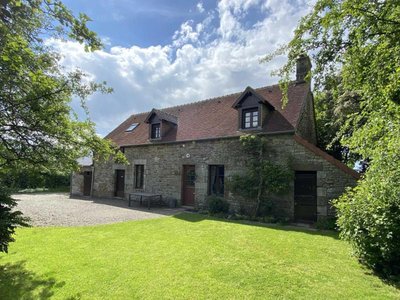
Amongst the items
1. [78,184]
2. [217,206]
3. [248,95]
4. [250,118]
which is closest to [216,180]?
[217,206]

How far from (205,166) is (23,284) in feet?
31.5

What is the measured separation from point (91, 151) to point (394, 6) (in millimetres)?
6592

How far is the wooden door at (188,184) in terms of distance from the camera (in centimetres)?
1405

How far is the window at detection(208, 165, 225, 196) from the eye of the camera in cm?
1312

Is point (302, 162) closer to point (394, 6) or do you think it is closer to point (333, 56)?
point (333, 56)

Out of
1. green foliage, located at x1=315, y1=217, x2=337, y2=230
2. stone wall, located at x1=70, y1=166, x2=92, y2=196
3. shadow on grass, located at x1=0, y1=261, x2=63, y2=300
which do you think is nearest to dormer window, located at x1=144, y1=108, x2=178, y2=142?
stone wall, located at x1=70, y1=166, x2=92, y2=196

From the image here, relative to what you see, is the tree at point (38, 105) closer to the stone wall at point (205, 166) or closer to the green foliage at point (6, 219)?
the green foliage at point (6, 219)

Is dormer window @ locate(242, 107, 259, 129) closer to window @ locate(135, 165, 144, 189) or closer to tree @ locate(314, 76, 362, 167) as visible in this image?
tree @ locate(314, 76, 362, 167)

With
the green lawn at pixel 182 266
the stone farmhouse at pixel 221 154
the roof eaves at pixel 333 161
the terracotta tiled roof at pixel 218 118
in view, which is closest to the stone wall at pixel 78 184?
the stone farmhouse at pixel 221 154

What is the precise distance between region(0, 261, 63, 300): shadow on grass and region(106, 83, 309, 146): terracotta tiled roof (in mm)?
9625

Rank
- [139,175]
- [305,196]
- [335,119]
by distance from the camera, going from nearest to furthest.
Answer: [305,196], [335,119], [139,175]

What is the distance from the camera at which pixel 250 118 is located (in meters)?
12.6

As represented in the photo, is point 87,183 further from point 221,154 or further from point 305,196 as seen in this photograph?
point 305,196

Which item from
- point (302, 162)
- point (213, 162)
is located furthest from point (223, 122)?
point (302, 162)
